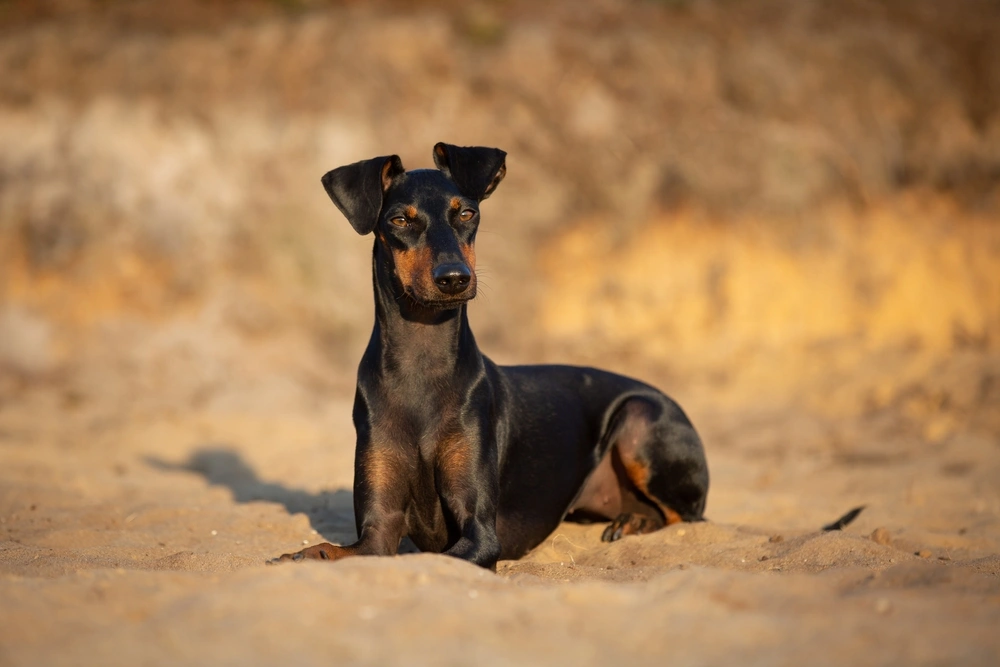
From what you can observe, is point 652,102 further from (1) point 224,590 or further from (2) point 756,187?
(1) point 224,590

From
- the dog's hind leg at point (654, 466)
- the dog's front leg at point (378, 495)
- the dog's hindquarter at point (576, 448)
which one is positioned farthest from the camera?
the dog's hind leg at point (654, 466)

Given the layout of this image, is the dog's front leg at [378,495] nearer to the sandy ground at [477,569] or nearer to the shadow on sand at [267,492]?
the sandy ground at [477,569]

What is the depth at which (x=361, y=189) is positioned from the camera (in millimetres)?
5523

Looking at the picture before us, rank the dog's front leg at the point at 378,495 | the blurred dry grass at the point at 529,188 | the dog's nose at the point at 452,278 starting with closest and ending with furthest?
1. the dog's nose at the point at 452,278
2. the dog's front leg at the point at 378,495
3. the blurred dry grass at the point at 529,188

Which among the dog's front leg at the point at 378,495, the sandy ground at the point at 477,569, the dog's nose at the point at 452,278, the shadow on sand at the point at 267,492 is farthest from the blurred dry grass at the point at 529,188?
the dog's nose at the point at 452,278

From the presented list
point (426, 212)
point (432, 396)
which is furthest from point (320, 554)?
point (426, 212)

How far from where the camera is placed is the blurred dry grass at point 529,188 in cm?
1451

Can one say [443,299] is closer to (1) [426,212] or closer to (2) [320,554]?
(1) [426,212]

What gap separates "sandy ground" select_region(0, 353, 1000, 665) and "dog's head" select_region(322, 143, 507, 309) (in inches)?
53.6

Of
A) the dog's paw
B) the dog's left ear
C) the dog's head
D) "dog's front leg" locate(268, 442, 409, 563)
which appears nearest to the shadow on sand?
"dog's front leg" locate(268, 442, 409, 563)

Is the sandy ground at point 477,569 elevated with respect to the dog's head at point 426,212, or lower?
lower

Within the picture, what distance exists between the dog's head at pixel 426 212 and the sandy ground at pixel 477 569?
1362mm

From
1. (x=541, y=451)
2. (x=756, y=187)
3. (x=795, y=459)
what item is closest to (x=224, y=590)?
(x=541, y=451)

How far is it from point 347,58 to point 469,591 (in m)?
13.1
